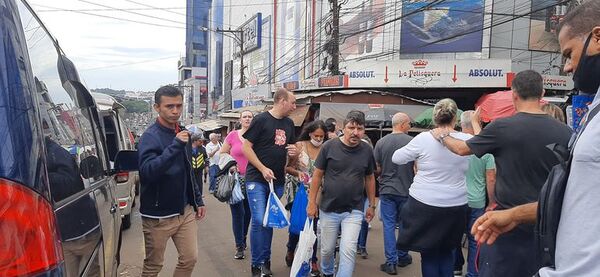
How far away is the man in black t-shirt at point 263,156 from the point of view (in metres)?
4.73

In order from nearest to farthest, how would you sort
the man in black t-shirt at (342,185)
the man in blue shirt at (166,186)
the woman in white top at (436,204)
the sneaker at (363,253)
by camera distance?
the man in blue shirt at (166,186) → the woman in white top at (436,204) → the man in black t-shirt at (342,185) → the sneaker at (363,253)

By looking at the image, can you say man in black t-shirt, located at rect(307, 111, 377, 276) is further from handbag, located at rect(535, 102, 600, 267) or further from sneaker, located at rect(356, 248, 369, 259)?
handbag, located at rect(535, 102, 600, 267)

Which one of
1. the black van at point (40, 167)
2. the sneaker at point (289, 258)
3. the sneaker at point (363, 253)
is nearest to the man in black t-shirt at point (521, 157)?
the black van at point (40, 167)

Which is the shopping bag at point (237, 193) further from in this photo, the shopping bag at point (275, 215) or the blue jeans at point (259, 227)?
the shopping bag at point (275, 215)

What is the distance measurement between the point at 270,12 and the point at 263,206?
138 ft

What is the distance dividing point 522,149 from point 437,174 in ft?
3.66

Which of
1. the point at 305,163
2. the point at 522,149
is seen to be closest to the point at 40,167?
the point at 522,149

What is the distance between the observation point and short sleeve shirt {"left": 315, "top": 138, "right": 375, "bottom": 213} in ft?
13.9

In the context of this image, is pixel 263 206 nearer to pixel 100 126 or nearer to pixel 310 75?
pixel 100 126

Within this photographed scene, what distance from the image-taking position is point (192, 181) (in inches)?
150

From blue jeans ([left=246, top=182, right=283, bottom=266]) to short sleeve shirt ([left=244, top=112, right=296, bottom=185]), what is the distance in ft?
0.29

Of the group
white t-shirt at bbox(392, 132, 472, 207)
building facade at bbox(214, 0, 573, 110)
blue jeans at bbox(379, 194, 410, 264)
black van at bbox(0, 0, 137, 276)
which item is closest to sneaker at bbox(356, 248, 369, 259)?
blue jeans at bbox(379, 194, 410, 264)

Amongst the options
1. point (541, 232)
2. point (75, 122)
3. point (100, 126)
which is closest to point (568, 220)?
point (541, 232)

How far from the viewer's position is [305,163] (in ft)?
16.8
